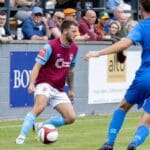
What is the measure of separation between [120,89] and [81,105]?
4.67ft

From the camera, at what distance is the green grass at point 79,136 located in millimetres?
11203

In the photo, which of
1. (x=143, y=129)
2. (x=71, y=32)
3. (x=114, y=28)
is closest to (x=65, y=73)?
(x=71, y=32)

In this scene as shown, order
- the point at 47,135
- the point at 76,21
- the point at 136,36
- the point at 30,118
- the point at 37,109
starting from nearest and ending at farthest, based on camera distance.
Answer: the point at 136,36 < the point at 47,135 < the point at 30,118 < the point at 37,109 < the point at 76,21

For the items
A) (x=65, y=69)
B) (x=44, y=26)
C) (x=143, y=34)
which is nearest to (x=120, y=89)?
(x=44, y=26)

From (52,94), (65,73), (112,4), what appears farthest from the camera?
(112,4)

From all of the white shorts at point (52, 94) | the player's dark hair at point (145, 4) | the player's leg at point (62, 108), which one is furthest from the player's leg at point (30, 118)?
the player's dark hair at point (145, 4)

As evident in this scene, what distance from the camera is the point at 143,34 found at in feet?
31.2

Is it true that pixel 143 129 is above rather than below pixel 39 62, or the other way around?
below

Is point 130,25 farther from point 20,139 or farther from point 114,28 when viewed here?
point 20,139

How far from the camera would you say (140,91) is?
973 cm

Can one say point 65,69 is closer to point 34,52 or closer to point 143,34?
point 143,34

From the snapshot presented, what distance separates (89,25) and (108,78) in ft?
4.86

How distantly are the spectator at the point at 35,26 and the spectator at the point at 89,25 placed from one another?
1.37 meters

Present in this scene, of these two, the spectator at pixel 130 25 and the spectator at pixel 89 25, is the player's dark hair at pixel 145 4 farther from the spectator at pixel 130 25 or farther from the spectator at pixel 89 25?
the spectator at pixel 130 25
